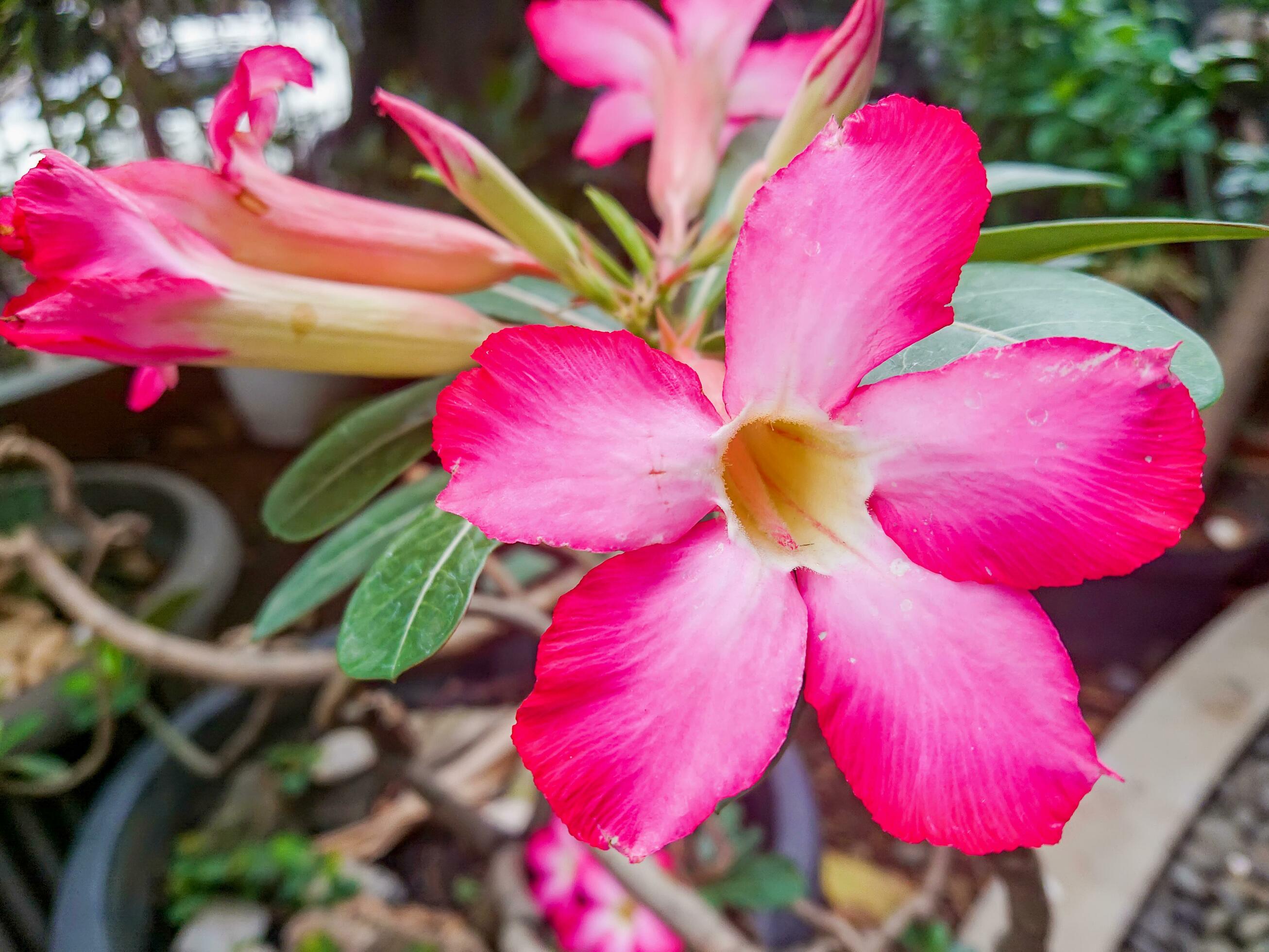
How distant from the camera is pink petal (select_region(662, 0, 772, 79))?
533 mm

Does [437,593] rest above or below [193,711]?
above

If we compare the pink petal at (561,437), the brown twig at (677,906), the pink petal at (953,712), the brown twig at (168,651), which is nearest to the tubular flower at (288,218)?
the pink petal at (561,437)

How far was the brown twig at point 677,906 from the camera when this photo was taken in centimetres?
82

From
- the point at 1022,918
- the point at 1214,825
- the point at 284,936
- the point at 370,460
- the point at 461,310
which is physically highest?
the point at 461,310

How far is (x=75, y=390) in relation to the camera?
2287mm

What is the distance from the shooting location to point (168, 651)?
0.83 meters

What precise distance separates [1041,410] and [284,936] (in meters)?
1.32

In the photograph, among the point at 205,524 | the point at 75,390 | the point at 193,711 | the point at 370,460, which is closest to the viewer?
the point at 370,460

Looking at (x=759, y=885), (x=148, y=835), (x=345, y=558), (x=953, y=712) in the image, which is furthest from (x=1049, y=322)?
(x=148, y=835)

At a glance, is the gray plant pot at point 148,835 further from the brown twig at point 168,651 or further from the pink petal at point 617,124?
the pink petal at point 617,124

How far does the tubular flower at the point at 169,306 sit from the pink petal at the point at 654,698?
8.2 inches

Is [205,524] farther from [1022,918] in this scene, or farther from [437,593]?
[1022,918]

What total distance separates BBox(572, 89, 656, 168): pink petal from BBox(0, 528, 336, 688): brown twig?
23.0 inches

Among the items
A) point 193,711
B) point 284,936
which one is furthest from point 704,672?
point 193,711
